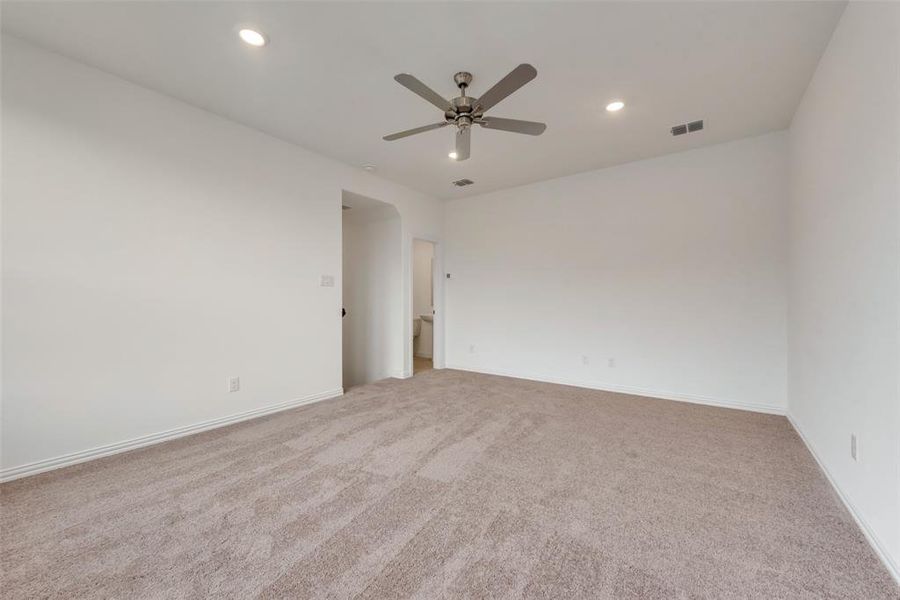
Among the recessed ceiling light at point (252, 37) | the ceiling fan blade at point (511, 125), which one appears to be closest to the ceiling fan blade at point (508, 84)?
the ceiling fan blade at point (511, 125)

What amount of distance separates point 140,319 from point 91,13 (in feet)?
6.20

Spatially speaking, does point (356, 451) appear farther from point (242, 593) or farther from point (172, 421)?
point (172, 421)

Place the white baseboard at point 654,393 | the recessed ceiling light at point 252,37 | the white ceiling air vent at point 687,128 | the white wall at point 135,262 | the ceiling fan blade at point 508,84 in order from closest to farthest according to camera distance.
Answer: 1. the ceiling fan blade at point 508,84
2. the recessed ceiling light at point 252,37
3. the white wall at point 135,262
4. the white ceiling air vent at point 687,128
5. the white baseboard at point 654,393

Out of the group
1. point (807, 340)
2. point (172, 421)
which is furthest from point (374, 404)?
point (807, 340)

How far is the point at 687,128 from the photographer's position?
125 inches

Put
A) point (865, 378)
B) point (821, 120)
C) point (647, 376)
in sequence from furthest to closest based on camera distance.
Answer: point (647, 376) → point (821, 120) → point (865, 378)

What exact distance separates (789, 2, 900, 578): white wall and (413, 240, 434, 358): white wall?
5.56 meters

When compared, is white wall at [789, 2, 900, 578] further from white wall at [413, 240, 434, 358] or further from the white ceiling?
white wall at [413, 240, 434, 358]

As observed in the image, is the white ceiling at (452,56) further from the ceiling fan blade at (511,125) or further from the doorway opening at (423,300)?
the doorway opening at (423,300)

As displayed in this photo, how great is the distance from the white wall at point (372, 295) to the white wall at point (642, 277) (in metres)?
1.11

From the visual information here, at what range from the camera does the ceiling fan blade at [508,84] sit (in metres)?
1.77

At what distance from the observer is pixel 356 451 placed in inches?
97.6

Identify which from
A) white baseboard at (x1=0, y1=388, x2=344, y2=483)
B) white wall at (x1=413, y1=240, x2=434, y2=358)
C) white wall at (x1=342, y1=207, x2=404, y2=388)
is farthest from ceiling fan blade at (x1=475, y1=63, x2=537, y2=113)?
white wall at (x1=413, y1=240, x2=434, y2=358)

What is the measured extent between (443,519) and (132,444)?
95.7 inches
